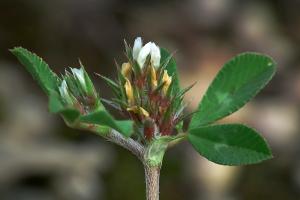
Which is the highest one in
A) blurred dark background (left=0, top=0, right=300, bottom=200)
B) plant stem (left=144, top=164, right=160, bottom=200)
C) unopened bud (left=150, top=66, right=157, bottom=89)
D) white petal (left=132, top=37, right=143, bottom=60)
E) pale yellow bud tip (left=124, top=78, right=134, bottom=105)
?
blurred dark background (left=0, top=0, right=300, bottom=200)

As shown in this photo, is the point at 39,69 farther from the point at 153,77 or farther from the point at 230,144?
the point at 230,144

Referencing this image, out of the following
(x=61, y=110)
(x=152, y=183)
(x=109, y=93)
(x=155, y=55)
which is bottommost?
(x=152, y=183)

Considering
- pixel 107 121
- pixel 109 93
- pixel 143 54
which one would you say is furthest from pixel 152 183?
pixel 109 93

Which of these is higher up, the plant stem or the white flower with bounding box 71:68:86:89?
the white flower with bounding box 71:68:86:89

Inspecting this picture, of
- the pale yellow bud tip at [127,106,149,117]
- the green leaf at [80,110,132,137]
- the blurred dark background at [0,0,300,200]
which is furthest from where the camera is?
the blurred dark background at [0,0,300,200]

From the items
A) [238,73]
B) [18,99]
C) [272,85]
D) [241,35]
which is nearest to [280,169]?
[272,85]

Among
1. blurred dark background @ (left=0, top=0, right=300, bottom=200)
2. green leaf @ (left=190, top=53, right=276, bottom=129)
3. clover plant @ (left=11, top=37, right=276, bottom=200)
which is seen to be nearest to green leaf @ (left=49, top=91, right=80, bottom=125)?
clover plant @ (left=11, top=37, right=276, bottom=200)

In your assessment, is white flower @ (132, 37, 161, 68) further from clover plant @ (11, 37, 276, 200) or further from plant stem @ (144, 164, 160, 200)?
plant stem @ (144, 164, 160, 200)
